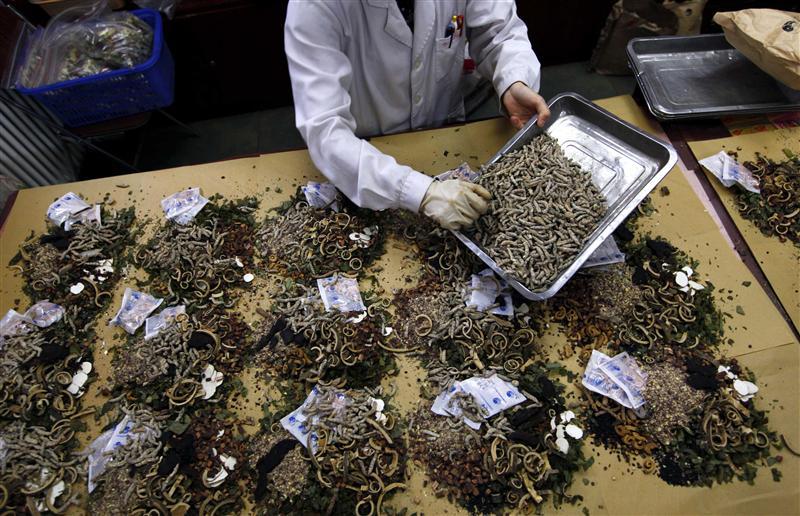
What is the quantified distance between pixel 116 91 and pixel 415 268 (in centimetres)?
256

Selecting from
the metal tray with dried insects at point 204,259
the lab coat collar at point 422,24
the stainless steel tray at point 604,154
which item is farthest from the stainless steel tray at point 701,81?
the metal tray with dried insects at point 204,259

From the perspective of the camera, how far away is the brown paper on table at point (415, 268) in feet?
6.40

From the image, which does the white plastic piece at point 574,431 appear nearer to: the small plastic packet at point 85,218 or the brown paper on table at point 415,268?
the brown paper on table at point 415,268

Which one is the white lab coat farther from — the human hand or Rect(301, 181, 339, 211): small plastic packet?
Rect(301, 181, 339, 211): small plastic packet

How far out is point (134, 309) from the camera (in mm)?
2477

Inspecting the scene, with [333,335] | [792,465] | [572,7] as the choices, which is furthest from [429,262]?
[572,7]

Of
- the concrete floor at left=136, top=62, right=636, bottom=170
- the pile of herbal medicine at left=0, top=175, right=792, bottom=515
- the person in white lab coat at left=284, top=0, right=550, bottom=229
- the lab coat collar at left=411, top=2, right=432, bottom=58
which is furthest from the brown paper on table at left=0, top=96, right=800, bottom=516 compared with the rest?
the concrete floor at left=136, top=62, right=636, bottom=170

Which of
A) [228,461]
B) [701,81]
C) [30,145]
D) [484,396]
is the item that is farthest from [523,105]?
[30,145]

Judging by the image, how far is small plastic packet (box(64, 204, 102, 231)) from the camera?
280 cm

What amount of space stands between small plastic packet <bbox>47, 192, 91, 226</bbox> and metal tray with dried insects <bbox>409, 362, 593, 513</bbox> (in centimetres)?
249

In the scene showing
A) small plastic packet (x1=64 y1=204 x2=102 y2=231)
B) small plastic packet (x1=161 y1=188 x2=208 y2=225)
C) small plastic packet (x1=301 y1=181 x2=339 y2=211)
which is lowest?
small plastic packet (x1=64 y1=204 x2=102 y2=231)

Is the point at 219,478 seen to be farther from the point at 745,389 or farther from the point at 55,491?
the point at 745,389

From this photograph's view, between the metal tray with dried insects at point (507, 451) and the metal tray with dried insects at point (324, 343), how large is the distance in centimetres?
34

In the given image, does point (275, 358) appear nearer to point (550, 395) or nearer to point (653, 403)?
point (550, 395)
